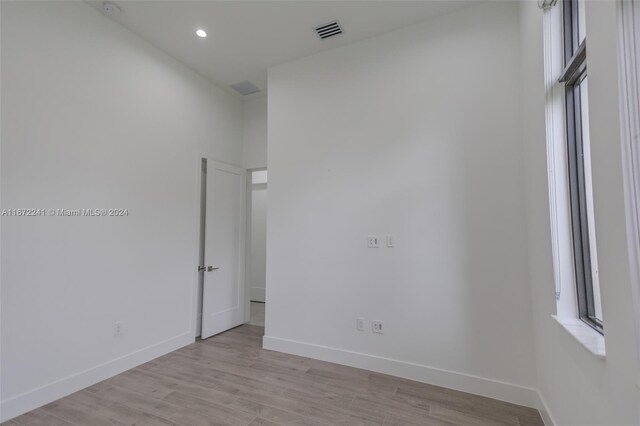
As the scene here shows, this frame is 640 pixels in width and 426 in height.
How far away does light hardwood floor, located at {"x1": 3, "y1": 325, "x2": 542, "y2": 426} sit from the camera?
2.04 meters

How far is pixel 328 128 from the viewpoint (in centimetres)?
319

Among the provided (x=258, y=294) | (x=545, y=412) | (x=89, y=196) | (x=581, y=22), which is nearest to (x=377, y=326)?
(x=545, y=412)

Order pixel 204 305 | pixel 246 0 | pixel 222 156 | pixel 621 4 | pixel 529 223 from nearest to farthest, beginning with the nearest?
pixel 621 4 < pixel 529 223 < pixel 246 0 < pixel 204 305 < pixel 222 156

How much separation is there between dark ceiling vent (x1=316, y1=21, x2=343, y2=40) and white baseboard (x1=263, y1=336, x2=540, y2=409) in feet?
11.1

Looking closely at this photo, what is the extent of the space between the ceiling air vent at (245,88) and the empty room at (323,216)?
30 cm

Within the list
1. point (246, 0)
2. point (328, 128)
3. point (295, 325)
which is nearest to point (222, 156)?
point (328, 128)

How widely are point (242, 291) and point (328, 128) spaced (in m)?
2.76

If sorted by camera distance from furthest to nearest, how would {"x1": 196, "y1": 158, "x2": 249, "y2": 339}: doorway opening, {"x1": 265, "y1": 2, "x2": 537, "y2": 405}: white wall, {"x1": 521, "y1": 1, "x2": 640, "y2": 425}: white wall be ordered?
{"x1": 196, "y1": 158, "x2": 249, "y2": 339}: doorway opening, {"x1": 265, "y1": 2, "x2": 537, "y2": 405}: white wall, {"x1": 521, "y1": 1, "x2": 640, "y2": 425}: white wall

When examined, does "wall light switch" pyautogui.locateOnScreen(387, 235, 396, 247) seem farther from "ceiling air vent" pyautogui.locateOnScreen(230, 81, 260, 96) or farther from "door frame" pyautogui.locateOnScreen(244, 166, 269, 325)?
"ceiling air vent" pyautogui.locateOnScreen(230, 81, 260, 96)

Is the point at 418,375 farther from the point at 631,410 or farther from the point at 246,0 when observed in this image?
the point at 246,0

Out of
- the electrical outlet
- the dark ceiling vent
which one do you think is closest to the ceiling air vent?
the dark ceiling vent

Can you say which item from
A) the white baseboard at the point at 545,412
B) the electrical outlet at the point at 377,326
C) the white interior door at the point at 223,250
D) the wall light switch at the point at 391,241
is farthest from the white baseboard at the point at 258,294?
the white baseboard at the point at 545,412

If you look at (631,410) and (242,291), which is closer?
(631,410)

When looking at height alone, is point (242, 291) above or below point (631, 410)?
below
